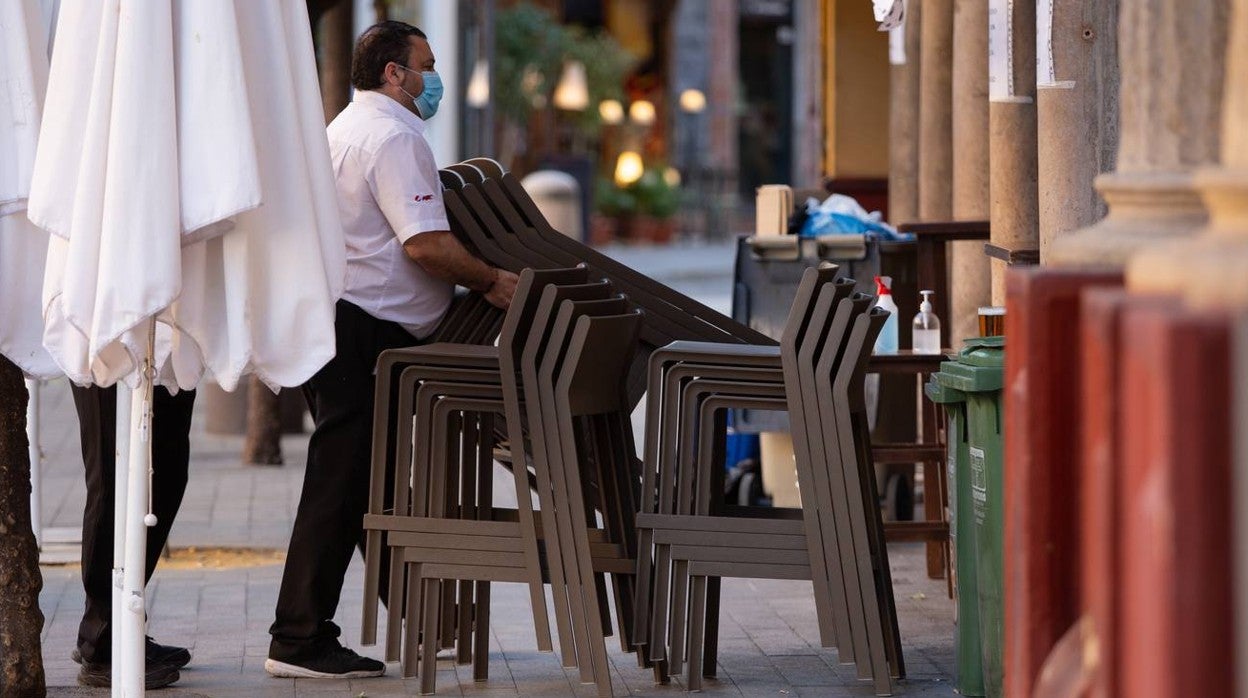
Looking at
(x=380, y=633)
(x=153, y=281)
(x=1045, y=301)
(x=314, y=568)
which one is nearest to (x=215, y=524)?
(x=380, y=633)

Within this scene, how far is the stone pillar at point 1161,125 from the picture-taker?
2.89 m

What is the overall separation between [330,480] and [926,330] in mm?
2196

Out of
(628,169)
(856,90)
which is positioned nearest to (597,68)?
(628,169)

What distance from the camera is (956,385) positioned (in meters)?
4.95

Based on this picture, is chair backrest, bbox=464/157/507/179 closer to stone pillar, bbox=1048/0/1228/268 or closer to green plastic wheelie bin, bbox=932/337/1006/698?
green plastic wheelie bin, bbox=932/337/1006/698

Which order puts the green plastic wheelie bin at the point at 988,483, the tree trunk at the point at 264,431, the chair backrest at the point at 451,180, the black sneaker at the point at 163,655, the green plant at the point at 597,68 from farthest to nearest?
the green plant at the point at 597,68, the tree trunk at the point at 264,431, the chair backrest at the point at 451,180, the black sneaker at the point at 163,655, the green plastic wheelie bin at the point at 988,483

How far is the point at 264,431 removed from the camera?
9.80m

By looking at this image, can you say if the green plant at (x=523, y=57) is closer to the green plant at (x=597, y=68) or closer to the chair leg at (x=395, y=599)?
the green plant at (x=597, y=68)

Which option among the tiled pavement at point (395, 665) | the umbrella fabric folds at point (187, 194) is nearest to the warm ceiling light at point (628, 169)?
the tiled pavement at point (395, 665)

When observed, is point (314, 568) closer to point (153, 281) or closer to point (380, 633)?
point (380, 633)

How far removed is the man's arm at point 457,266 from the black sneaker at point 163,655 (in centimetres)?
133

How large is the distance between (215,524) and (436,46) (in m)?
10.4

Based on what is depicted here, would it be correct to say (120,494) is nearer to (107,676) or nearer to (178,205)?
(178,205)

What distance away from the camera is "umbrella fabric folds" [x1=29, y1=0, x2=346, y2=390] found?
14.0 ft
